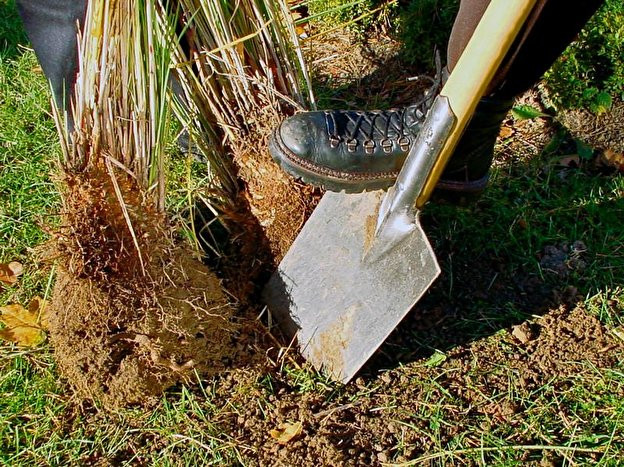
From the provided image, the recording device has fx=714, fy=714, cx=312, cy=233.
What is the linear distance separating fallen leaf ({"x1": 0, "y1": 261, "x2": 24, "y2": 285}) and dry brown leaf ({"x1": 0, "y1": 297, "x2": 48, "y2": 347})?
0.46 ft

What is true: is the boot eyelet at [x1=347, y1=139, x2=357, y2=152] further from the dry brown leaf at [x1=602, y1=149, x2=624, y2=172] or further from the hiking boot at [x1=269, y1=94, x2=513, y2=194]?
the dry brown leaf at [x1=602, y1=149, x2=624, y2=172]

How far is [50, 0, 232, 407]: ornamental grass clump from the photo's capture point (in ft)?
5.26

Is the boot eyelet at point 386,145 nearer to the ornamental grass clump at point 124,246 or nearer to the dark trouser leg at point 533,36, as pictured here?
the dark trouser leg at point 533,36

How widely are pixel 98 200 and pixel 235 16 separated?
0.66 metres

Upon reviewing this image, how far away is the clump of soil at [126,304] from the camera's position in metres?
1.67

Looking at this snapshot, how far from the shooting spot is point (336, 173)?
198 centimetres

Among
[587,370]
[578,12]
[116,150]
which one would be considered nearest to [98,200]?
[116,150]

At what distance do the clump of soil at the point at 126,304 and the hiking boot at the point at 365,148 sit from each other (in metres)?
0.40

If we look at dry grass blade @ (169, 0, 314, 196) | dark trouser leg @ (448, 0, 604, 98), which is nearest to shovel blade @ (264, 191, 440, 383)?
dry grass blade @ (169, 0, 314, 196)

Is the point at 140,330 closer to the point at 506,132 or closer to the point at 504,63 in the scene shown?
the point at 504,63

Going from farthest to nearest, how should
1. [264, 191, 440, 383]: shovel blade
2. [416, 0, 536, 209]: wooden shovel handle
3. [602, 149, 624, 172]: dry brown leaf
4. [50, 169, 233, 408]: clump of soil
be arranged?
[602, 149, 624, 172]: dry brown leaf < [264, 191, 440, 383]: shovel blade < [50, 169, 233, 408]: clump of soil < [416, 0, 536, 209]: wooden shovel handle

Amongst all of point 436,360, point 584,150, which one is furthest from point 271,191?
point 584,150

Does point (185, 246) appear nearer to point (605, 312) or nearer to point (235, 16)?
point (235, 16)

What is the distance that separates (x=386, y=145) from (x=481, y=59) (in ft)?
1.41
